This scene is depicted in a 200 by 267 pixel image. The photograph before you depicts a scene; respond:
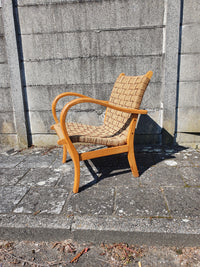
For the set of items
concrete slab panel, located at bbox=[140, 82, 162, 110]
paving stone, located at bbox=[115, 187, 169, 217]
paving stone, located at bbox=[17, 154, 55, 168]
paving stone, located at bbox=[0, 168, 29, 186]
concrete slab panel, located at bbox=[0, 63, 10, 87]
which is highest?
concrete slab panel, located at bbox=[0, 63, 10, 87]

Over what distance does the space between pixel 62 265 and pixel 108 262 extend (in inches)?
11.8

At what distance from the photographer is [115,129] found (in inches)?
94.3

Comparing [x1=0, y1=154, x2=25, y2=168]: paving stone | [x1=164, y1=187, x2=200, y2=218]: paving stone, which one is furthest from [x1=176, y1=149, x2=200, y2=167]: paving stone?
[x1=0, y1=154, x2=25, y2=168]: paving stone

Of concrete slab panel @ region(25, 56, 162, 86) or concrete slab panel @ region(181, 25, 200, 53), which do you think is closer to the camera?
concrete slab panel @ region(181, 25, 200, 53)

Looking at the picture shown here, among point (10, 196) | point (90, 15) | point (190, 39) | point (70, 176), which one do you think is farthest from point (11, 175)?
point (190, 39)

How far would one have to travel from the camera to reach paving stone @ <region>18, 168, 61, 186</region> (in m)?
2.20

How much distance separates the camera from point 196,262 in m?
1.37

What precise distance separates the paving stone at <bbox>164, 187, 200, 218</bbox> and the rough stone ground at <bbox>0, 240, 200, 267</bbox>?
0.25 m

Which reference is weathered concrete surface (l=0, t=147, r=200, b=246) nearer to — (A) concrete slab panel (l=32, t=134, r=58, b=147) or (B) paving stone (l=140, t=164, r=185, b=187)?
(B) paving stone (l=140, t=164, r=185, b=187)

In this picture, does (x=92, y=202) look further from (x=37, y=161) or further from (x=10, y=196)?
(x=37, y=161)

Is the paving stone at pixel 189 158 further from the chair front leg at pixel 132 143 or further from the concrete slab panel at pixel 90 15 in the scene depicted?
the concrete slab panel at pixel 90 15

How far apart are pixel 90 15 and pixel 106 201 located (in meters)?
2.31

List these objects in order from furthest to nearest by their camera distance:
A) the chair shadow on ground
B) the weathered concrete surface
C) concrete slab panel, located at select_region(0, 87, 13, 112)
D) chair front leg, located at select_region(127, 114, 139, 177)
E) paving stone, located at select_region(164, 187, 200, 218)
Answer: concrete slab panel, located at select_region(0, 87, 13, 112) → the chair shadow on ground → chair front leg, located at select_region(127, 114, 139, 177) → paving stone, located at select_region(164, 187, 200, 218) → the weathered concrete surface

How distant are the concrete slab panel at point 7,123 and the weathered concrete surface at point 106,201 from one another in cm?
71
